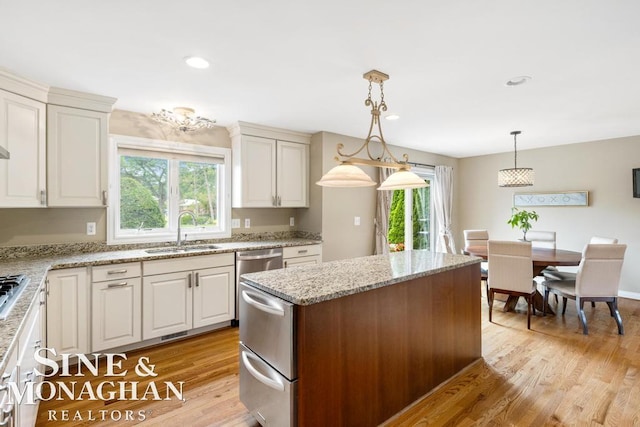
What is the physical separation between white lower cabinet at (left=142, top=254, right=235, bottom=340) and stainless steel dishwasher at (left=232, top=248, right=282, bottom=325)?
60 millimetres

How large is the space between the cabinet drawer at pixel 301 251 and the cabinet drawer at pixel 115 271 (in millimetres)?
1526

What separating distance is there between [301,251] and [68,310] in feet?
7.45

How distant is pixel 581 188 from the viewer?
16.4 ft

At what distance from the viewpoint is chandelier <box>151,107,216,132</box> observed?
320 cm

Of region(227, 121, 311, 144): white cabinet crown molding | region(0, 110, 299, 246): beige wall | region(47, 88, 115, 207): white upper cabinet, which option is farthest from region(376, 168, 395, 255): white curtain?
region(47, 88, 115, 207): white upper cabinet

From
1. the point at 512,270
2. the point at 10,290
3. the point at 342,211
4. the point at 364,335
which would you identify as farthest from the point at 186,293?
the point at 512,270

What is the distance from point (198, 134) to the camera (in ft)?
12.6

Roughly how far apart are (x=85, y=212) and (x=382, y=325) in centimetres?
298

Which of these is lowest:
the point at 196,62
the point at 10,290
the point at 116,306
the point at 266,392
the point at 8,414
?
the point at 266,392

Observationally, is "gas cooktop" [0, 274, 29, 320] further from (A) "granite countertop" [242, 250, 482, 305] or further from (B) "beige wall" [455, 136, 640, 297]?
(B) "beige wall" [455, 136, 640, 297]

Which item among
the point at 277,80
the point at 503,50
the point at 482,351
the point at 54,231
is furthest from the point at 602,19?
the point at 54,231

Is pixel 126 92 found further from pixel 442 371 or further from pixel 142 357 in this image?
pixel 442 371

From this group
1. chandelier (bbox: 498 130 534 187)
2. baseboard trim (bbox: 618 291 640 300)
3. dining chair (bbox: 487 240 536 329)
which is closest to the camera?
dining chair (bbox: 487 240 536 329)

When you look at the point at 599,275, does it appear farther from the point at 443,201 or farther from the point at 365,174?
the point at 443,201
